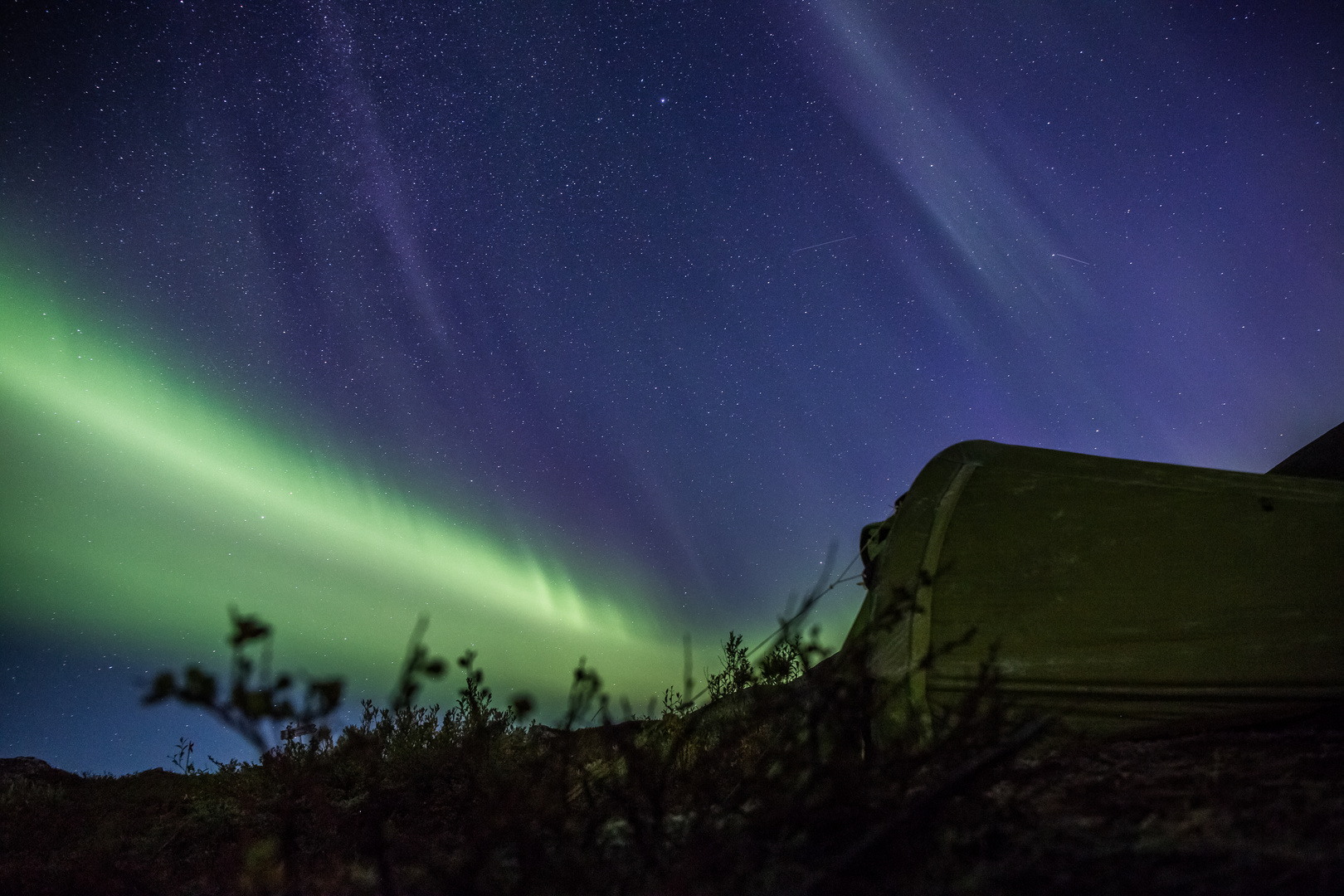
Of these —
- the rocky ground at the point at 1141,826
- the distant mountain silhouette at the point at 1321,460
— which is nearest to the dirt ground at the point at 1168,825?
the rocky ground at the point at 1141,826

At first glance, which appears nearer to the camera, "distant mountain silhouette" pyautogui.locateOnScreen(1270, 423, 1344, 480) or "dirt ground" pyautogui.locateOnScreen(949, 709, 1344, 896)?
"dirt ground" pyautogui.locateOnScreen(949, 709, 1344, 896)

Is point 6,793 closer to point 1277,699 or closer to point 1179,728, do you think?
point 1179,728

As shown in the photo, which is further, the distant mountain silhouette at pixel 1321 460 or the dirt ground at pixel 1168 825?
the distant mountain silhouette at pixel 1321 460

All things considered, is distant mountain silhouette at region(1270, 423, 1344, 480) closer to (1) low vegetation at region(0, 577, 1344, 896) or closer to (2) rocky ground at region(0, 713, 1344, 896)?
(2) rocky ground at region(0, 713, 1344, 896)

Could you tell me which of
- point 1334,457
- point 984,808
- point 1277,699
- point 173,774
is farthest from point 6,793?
point 1334,457

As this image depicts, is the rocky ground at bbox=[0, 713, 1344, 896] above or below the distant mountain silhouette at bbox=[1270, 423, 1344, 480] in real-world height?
below

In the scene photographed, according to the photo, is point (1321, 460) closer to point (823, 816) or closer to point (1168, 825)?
point (1168, 825)

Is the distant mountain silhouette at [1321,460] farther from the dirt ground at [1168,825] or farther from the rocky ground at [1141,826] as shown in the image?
the dirt ground at [1168,825]

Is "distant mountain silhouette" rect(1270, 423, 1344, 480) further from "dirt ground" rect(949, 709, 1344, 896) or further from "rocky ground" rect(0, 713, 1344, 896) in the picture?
"dirt ground" rect(949, 709, 1344, 896)

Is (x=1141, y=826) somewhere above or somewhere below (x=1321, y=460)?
below

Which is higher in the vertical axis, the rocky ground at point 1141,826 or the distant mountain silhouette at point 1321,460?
the distant mountain silhouette at point 1321,460

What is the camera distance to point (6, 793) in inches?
372

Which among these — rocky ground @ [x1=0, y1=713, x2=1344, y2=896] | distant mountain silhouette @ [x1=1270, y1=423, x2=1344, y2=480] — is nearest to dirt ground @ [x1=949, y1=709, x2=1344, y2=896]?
rocky ground @ [x1=0, y1=713, x2=1344, y2=896]

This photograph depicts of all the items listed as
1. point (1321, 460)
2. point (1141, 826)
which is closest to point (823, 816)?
point (1141, 826)
